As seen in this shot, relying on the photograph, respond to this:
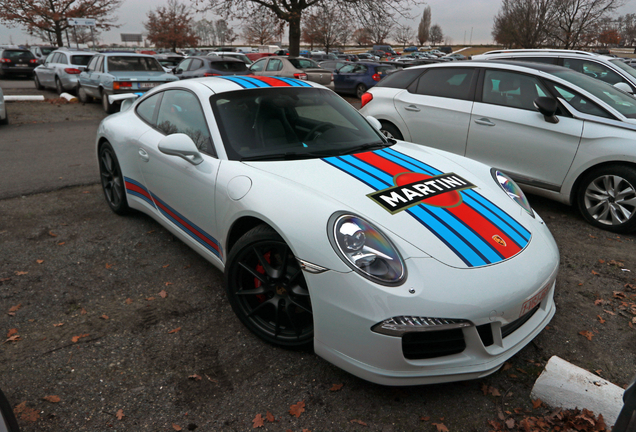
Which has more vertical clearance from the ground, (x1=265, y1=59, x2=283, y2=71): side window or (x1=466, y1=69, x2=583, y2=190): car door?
(x1=265, y1=59, x2=283, y2=71): side window

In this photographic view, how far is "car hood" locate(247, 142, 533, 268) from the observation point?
2324mm

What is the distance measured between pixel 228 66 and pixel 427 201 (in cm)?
1294

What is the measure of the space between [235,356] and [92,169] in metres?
5.04

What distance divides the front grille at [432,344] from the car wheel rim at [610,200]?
Result: 10.7 feet

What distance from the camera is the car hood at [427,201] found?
7.63 ft

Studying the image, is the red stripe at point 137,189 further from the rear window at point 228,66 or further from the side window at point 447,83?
the rear window at point 228,66

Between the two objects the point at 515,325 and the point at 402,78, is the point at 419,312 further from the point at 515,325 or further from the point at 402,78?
the point at 402,78

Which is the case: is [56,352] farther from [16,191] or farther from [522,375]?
[16,191]

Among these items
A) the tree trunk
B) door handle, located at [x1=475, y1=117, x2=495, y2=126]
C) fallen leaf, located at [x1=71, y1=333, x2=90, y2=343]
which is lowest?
fallen leaf, located at [x1=71, y1=333, x2=90, y2=343]

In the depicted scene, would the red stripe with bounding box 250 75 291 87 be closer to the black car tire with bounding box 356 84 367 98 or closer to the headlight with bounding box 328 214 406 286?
the headlight with bounding box 328 214 406 286

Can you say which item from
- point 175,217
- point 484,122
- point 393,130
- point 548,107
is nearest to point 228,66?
point 393,130

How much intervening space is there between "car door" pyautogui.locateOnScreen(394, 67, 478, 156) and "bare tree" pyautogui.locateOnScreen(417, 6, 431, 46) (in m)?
108

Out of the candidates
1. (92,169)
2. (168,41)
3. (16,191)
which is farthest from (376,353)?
(168,41)

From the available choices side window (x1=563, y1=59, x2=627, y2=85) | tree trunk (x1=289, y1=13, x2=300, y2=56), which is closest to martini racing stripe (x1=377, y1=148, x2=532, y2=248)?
side window (x1=563, y1=59, x2=627, y2=85)
